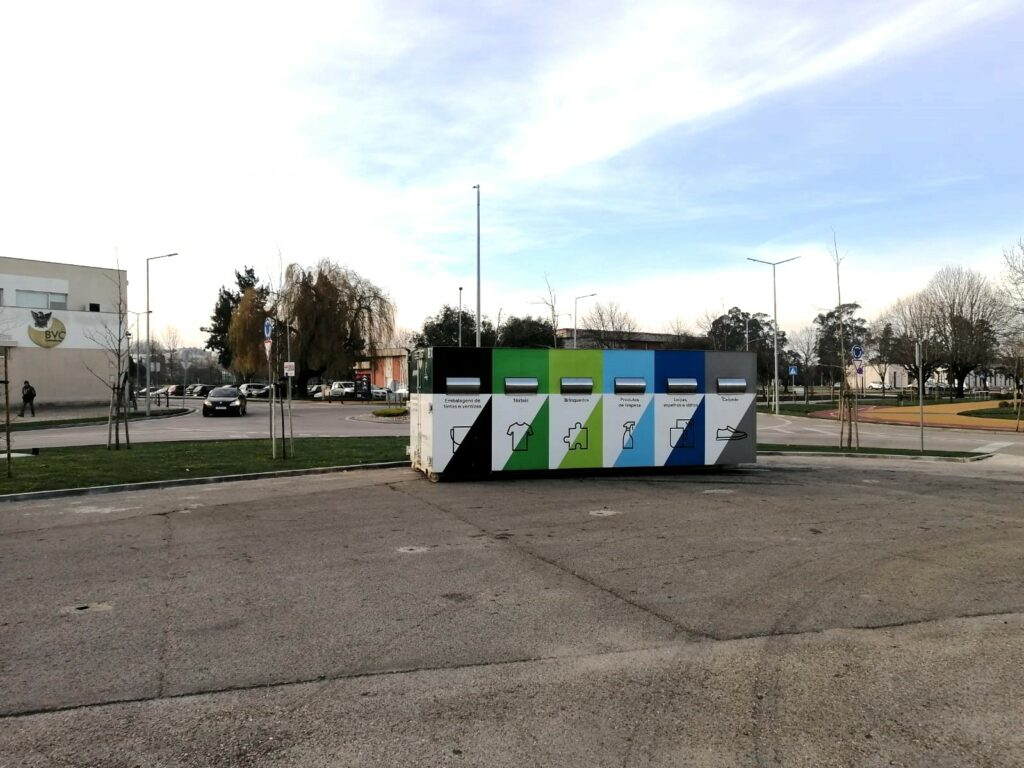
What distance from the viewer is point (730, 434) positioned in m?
15.1

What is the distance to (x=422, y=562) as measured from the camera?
7.24 metres

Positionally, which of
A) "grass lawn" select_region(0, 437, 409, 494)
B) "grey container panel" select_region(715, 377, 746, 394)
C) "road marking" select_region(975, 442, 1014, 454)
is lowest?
"road marking" select_region(975, 442, 1014, 454)

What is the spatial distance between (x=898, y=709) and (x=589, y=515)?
6.17 metres

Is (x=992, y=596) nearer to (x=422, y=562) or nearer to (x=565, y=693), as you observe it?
(x=565, y=693)

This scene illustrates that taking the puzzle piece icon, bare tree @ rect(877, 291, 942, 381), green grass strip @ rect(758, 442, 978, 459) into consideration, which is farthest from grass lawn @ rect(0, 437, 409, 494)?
bare tree @ rect(877, 291, 942, 381)

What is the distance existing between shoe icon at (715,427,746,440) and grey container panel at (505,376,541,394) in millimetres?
4073

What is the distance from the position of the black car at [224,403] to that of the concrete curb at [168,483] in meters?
22.9

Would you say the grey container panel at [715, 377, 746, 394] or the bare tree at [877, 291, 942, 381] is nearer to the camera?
the grey container panel at [715, 377, 746, 394]

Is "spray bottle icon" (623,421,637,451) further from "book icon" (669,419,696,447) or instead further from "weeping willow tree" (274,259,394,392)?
"weeping willow tree" (274,259,394,392)

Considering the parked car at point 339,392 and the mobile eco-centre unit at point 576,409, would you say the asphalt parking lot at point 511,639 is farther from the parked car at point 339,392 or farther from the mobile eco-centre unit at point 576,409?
the parked car at point 339,392

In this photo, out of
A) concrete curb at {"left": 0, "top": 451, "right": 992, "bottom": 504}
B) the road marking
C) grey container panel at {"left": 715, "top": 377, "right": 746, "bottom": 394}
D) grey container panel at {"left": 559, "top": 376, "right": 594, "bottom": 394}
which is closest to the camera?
concrete curb at {"left": 0, "top": 451, "right": 992, "bottom": 504}

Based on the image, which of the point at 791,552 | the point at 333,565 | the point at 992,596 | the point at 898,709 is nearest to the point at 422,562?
the point at 333,565

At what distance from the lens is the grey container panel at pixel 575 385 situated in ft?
46.1

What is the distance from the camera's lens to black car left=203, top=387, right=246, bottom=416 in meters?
35.8
